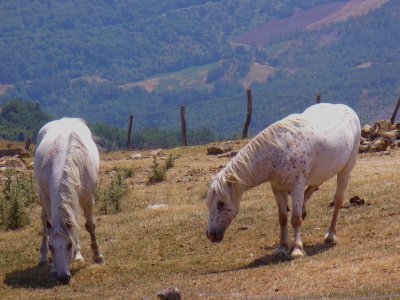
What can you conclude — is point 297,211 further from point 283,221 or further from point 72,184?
point 72,184

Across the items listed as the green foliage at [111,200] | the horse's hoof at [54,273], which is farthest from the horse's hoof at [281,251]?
the green foliage at [111,200]

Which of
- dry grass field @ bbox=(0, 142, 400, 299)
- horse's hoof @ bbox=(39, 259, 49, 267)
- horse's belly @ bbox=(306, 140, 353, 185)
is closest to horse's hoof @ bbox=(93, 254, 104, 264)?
dry grass field @ bbox=(0, 142, 400, 299)

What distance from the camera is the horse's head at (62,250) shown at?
13141 mm

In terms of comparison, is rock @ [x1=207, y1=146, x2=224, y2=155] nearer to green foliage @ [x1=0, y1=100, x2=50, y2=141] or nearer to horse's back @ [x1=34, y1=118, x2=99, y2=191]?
horse's back @ [x1=34, y1=118, x2=99, y2=191]

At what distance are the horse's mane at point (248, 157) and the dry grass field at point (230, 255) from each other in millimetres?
1298

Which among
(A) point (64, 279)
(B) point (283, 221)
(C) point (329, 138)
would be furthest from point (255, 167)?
(A) point (64, 279)

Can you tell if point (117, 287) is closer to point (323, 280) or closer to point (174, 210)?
point (323, 280)

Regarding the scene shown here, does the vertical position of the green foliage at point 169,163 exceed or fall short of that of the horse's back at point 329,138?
it falls short

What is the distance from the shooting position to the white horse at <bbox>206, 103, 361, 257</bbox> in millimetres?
13859

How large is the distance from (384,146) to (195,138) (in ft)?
237

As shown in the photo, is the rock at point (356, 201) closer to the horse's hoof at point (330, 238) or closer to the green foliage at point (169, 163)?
the horse's hoof at point (330, 238)

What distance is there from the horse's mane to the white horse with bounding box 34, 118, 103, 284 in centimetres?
206

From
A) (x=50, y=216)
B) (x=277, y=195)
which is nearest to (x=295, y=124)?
(x=277, y=195)

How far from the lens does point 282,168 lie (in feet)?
45.5
